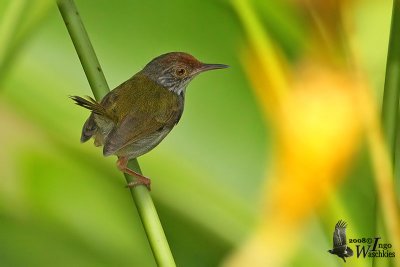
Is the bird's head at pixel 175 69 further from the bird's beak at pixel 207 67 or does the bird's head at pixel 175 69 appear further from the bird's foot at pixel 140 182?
the bird's foot at pixel 140 182

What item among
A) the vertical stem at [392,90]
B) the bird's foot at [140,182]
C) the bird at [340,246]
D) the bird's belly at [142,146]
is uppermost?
the vertical stem at [392,90]

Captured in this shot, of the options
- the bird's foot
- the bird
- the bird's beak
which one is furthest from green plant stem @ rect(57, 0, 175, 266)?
the bird

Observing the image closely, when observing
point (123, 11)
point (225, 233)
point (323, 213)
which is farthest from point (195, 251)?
point (123, 11)

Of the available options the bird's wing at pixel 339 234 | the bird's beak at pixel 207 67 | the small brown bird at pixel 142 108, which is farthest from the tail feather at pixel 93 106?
the bird's wing at pixel 339 234

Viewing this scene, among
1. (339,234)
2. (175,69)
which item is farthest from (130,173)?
(339,234)

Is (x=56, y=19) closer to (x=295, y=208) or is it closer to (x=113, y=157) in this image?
(x=113, y=157)

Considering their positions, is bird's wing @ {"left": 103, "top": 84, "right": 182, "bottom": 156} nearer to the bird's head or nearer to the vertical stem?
the bird's head
